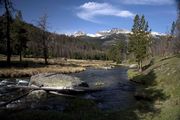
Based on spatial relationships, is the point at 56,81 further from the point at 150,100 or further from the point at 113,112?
the point at 113,112

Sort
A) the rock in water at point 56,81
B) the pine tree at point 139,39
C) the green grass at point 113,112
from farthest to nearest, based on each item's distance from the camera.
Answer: the pine tree at point 139,39 → the rock in water at point 56,81 → the green grass at point 113,112

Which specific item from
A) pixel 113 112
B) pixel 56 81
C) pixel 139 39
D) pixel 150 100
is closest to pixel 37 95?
pixel 56 81

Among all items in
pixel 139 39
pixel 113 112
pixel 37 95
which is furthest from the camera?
pixel 139 39

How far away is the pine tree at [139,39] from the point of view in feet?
225

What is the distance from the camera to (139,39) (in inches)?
2776

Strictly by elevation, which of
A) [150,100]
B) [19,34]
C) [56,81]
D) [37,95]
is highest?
[19,34]

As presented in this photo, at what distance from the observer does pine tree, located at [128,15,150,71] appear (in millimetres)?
68625

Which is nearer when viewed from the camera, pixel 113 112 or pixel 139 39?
pixel 113 112

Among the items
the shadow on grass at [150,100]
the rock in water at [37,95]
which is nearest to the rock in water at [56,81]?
the rock in water at [37,95]

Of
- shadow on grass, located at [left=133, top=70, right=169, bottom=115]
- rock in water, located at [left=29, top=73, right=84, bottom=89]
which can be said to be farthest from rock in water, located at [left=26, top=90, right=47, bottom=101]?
shadow on grass, located at [left=133, top=70, right=169, bottom=115]

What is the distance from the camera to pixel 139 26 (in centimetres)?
7194

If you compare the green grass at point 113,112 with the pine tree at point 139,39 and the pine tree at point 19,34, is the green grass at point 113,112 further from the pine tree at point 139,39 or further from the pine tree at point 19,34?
the pine tree at point 19,34

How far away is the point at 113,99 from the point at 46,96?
712 centimetres

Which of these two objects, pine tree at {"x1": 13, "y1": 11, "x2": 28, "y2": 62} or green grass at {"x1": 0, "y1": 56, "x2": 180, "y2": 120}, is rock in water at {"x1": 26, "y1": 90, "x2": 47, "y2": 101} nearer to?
green grass at {"x1": 0, "y1": 56, "x2": 180, "y2": 120}
